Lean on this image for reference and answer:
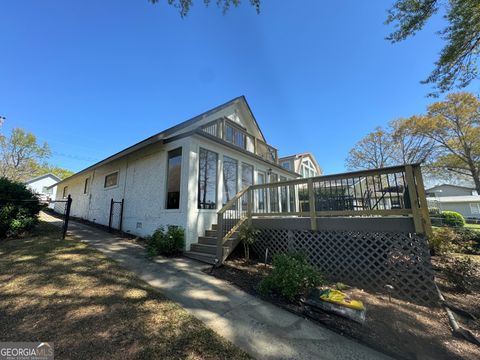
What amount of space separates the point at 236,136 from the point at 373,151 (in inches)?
Answer: 811

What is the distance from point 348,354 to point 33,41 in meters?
13.6

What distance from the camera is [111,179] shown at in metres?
10.9

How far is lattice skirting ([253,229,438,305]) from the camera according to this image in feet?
13.1

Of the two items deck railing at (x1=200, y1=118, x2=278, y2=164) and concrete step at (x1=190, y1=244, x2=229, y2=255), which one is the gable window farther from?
concrete step at (x1=190, y1=244, x2=229, y2=255)

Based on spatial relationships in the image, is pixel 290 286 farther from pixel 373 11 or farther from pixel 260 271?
pixel 373 11

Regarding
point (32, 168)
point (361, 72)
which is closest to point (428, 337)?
point (361, 72)

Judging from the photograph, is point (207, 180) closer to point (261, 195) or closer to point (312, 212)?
point (312, 212)

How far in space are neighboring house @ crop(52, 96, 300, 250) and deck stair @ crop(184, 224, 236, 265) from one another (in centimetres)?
22

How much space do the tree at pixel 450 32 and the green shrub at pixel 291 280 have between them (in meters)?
7.48

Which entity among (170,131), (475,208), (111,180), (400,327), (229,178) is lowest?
(400,327)

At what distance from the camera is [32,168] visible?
2881 cm

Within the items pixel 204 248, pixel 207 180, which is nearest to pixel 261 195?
pixel 207 180

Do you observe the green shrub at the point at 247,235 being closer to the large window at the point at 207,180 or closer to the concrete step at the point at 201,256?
the concrete step at the point at 201,256

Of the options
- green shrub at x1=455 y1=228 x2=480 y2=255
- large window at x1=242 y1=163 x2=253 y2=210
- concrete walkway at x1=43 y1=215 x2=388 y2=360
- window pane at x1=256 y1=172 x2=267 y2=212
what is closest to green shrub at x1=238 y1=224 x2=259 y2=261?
concrete walkway at x1=43 y1=215 x2=388 y2=360
